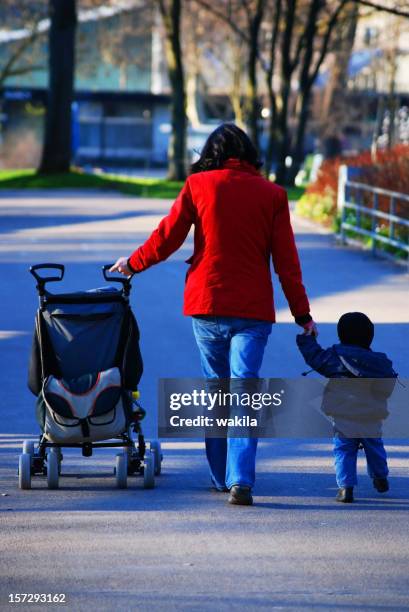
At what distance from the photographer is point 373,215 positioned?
21.3 m

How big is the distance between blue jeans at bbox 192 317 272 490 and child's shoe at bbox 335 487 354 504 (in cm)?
47

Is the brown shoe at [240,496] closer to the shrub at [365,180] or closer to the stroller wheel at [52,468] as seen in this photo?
the stroller wheel at [52,468]

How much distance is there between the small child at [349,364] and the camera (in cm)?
737

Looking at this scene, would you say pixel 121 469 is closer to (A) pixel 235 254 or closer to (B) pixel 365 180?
(A) pixel 235 254

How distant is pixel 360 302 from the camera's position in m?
16.1

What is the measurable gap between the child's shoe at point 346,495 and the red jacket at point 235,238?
37.0 inches

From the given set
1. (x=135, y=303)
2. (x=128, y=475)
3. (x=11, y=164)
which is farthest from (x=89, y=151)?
(x=128, y=475)

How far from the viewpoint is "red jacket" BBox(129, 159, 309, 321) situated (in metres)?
7.23

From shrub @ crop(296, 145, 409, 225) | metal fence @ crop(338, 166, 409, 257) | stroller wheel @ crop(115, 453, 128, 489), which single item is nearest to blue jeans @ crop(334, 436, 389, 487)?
stroller wheel @ crop(115, 453, 128, 489)

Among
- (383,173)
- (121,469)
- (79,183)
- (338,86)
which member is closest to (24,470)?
(121,469)

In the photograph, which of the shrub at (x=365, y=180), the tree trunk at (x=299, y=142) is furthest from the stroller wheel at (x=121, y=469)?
the tree trunk at (x=299, y=142)

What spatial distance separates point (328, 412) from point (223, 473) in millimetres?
637

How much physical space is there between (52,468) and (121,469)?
355 mm

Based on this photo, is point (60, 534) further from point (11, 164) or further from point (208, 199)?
point (11, 164)
